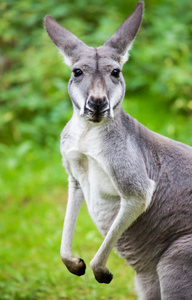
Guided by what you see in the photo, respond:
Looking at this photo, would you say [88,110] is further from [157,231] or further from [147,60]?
[147,60]

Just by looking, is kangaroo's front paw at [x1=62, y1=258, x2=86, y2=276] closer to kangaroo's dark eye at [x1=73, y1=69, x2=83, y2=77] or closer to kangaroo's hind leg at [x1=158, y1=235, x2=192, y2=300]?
kangaroo's hind leg at [x1=158, y1=235, x2=192, y2=300]

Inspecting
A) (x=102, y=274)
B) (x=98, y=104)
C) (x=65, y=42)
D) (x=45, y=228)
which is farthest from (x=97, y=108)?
(x=45, y=228)

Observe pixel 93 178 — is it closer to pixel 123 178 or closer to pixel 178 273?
pixel 123 178

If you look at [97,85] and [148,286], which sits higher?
[97,85]

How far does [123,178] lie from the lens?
3414 mm

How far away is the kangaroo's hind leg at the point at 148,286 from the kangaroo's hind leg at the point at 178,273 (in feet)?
0.72

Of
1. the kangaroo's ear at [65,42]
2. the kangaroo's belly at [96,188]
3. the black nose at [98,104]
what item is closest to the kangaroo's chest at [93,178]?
the kangaroo's belly at [96,188]

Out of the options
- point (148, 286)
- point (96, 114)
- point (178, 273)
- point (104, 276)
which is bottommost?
point (148, 286)

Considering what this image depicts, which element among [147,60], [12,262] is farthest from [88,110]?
[147,60]

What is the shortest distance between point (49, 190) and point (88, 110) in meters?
4.09

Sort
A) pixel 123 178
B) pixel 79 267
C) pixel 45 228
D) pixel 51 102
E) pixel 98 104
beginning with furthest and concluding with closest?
1. pixel 51 102
2. pixel 45 228
3. pixel 79 267
4. pixel 123 178
5. pixel 98 104

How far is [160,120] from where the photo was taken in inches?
312

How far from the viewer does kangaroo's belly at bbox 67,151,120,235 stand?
11.6 feet

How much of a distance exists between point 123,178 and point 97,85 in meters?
0.62
